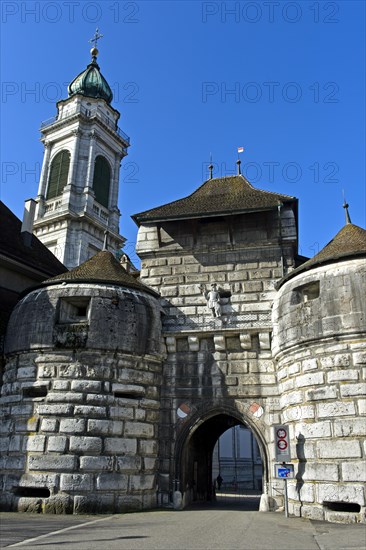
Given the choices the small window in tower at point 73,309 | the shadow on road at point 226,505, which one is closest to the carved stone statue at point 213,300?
the small window in tower at point 73,309

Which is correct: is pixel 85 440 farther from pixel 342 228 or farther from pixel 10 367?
pixel 342 228

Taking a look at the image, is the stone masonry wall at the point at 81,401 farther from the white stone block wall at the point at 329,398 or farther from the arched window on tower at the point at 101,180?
the arched window on tower at the point at 101,180

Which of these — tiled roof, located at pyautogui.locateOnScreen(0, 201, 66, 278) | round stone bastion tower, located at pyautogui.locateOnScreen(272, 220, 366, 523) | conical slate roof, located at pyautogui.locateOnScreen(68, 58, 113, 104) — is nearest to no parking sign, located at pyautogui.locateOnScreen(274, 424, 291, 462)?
round stone bastion tower, located at pyautogui.locateOnScreen(272, 220, 366, 523)

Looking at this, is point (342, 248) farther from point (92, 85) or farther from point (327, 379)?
point (92, 85)

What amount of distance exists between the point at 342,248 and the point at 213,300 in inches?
167

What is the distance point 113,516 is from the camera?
36.4ft

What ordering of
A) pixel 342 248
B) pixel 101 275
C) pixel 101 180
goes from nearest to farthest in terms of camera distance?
pixel 342 248 < pixel 101 275 < pixel 101 180

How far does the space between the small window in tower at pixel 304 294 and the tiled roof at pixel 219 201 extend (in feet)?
10.9

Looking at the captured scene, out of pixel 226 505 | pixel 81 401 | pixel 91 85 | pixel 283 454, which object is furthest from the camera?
pixel 91 85

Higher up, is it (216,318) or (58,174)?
(58,174)

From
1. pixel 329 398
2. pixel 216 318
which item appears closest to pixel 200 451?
pixel 216 318

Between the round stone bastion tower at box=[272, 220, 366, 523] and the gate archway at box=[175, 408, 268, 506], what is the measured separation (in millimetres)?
1473

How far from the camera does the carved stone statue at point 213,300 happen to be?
14617 millimetres

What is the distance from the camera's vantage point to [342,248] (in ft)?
41.1
